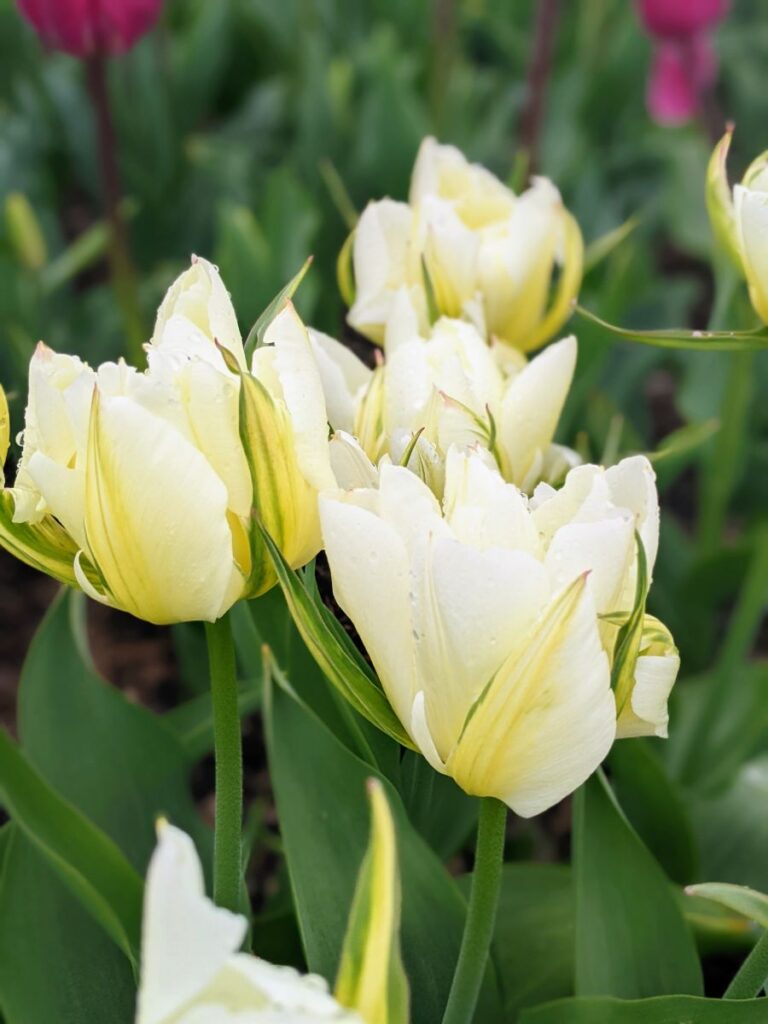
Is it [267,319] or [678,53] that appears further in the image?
[678,53]

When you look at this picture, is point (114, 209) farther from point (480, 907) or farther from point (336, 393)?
point (480, 907)

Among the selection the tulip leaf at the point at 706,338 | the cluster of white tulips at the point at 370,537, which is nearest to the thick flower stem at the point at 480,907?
the cluster of white tulips at the point at 370,537

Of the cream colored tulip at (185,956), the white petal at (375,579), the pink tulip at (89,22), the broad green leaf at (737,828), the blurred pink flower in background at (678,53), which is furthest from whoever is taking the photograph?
the blurred pink flower in background at (678,53)

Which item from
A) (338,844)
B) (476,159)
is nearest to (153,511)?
(338,844)

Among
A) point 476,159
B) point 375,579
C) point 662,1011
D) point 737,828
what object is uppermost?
point 375,579

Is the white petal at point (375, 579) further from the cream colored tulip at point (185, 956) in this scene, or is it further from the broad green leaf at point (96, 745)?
the broad green leaf at point (96, 745)

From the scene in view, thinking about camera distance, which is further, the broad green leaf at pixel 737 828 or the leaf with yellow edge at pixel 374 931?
the broad green leaf at pixel 737 828
